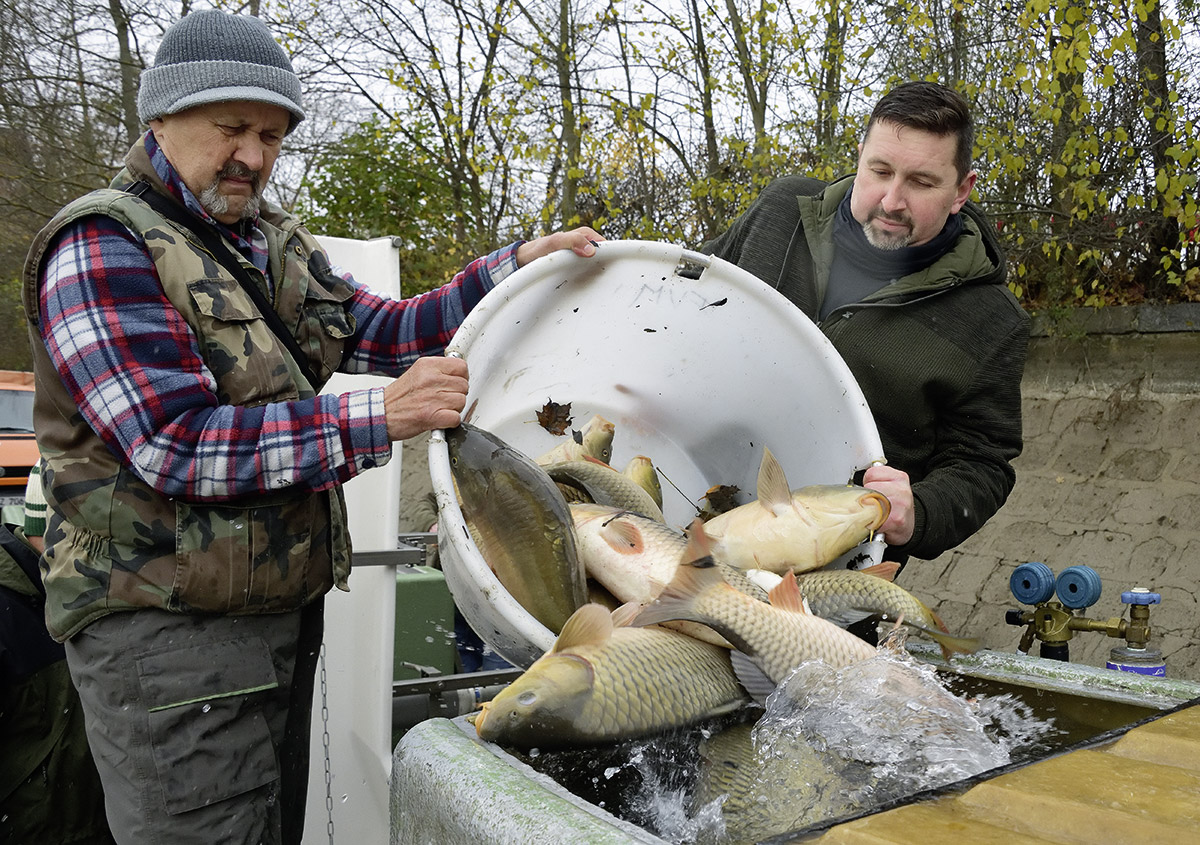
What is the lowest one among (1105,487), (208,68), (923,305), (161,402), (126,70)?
(1105,487)

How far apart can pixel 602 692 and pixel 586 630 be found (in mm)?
99

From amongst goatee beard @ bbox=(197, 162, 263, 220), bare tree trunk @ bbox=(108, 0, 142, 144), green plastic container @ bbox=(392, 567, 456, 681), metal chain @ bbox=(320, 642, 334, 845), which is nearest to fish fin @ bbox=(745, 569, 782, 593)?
goatee beard @ bbox=(197, 162, 263, 220)

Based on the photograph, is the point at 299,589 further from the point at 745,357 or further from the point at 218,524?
the point at 745,357

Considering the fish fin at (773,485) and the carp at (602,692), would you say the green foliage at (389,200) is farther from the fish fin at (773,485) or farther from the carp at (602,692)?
the carp at (602,692)

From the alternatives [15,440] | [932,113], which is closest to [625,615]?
[932,113]

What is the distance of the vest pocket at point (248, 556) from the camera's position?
1.74 m

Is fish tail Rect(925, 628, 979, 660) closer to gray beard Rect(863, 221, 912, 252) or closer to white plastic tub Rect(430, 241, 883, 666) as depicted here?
white plastic tub Rect(430, 241, 883, 666)

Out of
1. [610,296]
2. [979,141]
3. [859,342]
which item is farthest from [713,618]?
[979,141]

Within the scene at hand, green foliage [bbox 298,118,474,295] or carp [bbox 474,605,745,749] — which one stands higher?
green foliage [bbox 298,118,474,295]

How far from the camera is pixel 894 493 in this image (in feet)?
6.63

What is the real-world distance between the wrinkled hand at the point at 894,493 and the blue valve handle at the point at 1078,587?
1.97 feet

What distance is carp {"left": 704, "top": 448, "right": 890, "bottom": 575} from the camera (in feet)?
6.33

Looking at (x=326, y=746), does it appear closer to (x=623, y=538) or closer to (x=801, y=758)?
(x=623, y=538)

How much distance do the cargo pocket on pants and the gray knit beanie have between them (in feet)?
3.32
